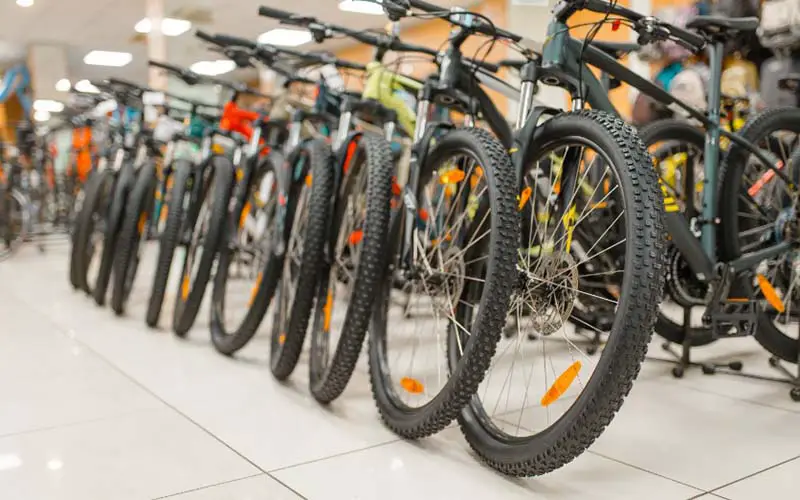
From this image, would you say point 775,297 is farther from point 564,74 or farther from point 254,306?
point 254,306

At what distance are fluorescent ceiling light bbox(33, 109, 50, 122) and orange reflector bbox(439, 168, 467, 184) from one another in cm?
587

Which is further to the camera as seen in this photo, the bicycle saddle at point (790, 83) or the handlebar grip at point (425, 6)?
the bicycle saddle at point (790, 83)

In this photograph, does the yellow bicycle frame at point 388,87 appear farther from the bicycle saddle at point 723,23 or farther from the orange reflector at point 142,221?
the orange reflector at point 142,221

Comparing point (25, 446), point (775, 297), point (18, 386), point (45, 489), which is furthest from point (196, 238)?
point (775, 297)

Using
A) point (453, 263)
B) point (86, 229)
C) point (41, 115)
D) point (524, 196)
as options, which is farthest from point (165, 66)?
point (41, 115)

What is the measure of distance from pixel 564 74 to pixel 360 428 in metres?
0.91

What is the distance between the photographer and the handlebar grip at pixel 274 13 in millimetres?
1975

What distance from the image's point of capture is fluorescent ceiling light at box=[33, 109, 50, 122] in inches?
254

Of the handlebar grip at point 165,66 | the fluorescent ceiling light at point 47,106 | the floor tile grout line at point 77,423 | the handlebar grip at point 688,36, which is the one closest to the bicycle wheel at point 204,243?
the handlebar grip at point 165,66

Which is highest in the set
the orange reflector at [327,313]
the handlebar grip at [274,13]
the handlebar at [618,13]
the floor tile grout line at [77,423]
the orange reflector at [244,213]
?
the handlebar at [618,13]

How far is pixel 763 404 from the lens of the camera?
71.8 inches

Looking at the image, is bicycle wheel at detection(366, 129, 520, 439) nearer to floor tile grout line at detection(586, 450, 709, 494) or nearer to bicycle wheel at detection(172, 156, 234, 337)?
floor tile grout line at detection(586, 450, 709, 494)

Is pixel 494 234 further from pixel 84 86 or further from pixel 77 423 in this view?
pixel 84 86

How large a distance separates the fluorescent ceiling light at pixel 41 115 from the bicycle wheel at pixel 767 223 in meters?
6.13
